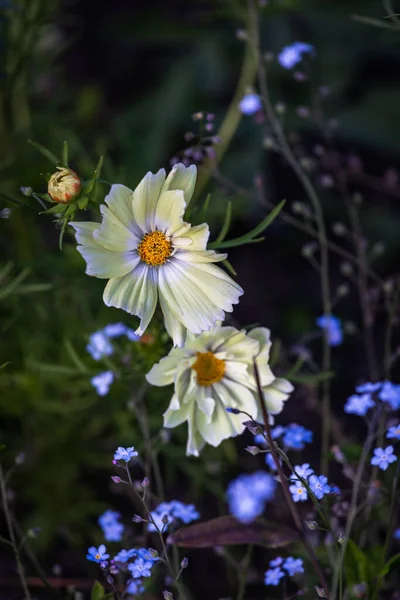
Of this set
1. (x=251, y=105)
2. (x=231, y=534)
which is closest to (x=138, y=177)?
(x=251, y=105)

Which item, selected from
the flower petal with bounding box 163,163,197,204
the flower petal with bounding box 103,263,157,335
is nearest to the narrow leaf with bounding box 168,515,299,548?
the flower petal with bounding box 103,263,157,335

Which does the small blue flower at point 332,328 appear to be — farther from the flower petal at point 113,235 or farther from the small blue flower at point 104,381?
the flower petal at point 113,235

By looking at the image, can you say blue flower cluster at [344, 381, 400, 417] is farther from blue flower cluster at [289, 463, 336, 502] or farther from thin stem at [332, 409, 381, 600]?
blue flower cluster at [289, 463, 336, 502]

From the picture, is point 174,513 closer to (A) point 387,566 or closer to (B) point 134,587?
(B) point 134,587

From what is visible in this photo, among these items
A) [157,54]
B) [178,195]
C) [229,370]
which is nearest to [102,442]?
[229,370]

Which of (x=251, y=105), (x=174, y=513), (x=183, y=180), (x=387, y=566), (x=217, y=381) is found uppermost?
(x=251, y=105)

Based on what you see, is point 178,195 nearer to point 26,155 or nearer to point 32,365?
point 32,365
